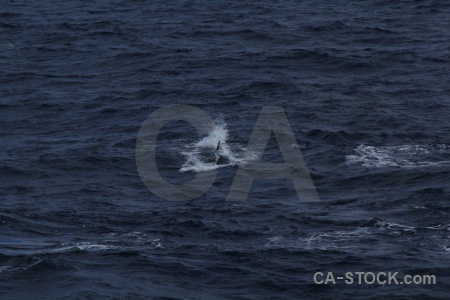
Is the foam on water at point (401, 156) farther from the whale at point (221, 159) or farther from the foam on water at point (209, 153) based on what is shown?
the whale at point (221, 159)

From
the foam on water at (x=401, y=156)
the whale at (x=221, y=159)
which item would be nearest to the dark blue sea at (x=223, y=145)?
the foam on water at (x=401, y=156)

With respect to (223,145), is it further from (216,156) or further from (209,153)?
(216,156)

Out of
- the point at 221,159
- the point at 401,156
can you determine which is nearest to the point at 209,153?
the point at 221,159

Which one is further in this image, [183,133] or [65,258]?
[183,133]

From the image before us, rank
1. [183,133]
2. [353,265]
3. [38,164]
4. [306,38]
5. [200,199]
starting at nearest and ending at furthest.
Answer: [353,265] → [200,199] → [38,164] → [183,133] → [306,38]

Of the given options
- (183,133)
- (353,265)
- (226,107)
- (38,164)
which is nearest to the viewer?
(353,265)

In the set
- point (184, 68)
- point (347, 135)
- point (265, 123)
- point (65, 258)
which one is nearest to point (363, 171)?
point (347, 135)

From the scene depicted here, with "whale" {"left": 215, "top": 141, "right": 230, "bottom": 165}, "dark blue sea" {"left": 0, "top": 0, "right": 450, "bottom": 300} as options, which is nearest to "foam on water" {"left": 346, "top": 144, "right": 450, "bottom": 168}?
"dark blue sea" {"left": 0, "top": 0, "right": 450, "bottom": 300}

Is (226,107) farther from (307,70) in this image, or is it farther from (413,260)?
(413,260)
